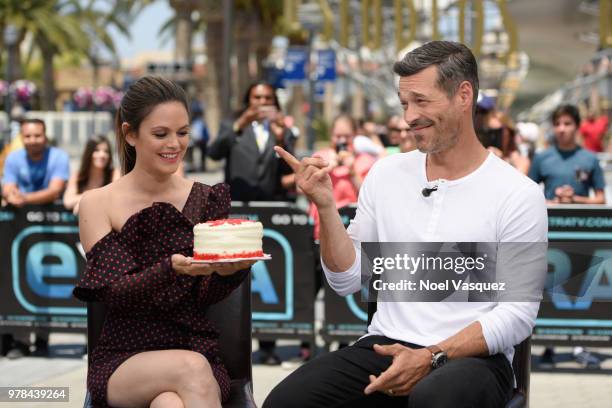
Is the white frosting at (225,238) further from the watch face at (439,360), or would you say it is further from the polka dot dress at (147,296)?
the watch face at (439,360)

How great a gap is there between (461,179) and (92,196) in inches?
50.1

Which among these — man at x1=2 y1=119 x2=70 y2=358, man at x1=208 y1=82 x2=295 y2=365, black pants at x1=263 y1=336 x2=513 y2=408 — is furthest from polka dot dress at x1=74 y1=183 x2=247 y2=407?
man at x1=2 y1=119 x2=70 y2=358

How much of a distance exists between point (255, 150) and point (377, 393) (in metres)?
5.02

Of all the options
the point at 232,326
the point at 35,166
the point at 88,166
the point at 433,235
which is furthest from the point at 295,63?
the point at 433,235

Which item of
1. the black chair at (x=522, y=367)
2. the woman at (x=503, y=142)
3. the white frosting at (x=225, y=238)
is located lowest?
the black chair at (x=522, y=367)

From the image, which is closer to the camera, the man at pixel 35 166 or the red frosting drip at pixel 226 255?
the red frosting drip at pixel 226 255

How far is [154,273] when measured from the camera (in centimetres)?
345

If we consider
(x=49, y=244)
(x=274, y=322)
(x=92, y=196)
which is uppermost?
(x=92, y=196)

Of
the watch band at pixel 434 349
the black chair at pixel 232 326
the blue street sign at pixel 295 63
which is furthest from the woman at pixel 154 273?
the blue street sign at pixel 295 63

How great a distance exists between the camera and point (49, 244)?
A: 26.0 ft

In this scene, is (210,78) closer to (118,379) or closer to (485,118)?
(485,118)

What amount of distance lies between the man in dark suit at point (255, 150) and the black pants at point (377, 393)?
4.71 m

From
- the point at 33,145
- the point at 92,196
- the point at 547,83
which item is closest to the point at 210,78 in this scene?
the point at 547,83

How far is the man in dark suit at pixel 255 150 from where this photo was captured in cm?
827
